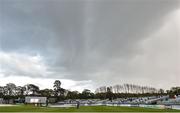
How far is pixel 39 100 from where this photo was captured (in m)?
147

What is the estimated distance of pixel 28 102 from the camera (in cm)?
14825

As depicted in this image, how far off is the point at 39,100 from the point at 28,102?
6086 mm
